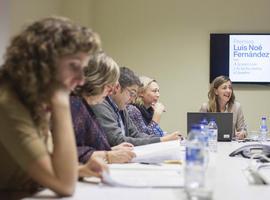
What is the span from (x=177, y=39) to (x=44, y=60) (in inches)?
159

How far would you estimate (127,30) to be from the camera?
5.18 meters

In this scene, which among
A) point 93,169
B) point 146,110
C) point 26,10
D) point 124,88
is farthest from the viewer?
point 26,10

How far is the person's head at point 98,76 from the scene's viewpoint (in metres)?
1.90

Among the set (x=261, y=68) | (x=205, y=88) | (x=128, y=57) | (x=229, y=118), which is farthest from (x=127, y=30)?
(x=229, y=118)

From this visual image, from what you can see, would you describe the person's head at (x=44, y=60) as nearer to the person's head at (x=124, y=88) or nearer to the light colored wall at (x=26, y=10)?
the person's head at (x=124, y=88)

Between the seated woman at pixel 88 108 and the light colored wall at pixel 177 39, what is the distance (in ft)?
10.6

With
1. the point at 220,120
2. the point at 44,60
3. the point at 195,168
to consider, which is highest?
the point at 44,60

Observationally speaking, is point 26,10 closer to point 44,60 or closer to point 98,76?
point 98,76

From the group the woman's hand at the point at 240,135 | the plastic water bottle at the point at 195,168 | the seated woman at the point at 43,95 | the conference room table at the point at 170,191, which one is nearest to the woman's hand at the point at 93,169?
the conference room table at the point at 170,191

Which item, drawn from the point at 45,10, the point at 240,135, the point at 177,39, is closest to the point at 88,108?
the point at 240,135

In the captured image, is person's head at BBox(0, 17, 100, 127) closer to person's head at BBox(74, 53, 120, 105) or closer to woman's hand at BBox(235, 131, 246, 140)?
person's head at BBox(74, 53, 120, 105)

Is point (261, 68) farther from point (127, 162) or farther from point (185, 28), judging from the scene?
point (127, 162)

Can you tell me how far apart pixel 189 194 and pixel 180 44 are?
3981 millimetres

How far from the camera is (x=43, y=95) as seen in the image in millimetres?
1231
